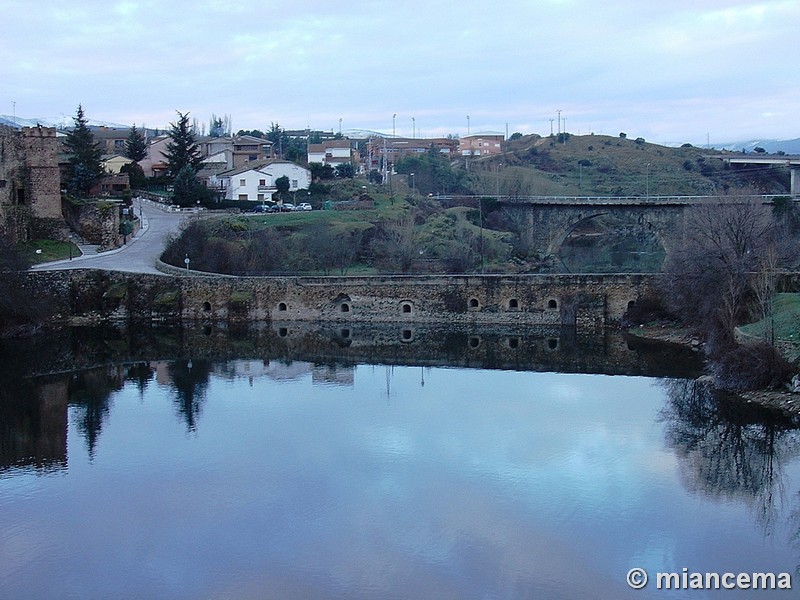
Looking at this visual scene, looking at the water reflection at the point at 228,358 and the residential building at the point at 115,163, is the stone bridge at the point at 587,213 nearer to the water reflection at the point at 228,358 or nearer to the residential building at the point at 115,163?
the water reflection at the point at 228,358

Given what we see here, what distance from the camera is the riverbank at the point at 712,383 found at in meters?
26.6

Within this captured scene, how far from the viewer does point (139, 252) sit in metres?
48.6

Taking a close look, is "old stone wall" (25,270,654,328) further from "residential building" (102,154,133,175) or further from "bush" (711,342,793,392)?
"residential building" (102,154,133,175)

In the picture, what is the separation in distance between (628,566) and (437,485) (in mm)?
5304

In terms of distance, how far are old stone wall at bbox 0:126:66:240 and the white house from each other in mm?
17962

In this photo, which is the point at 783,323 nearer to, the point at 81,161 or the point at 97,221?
the point at 97,221

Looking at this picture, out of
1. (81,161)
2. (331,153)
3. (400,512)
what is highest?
(331,153)

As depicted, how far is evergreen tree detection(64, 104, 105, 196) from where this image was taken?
178 ft

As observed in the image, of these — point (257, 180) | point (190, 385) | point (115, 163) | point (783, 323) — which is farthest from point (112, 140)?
point (783, 323)

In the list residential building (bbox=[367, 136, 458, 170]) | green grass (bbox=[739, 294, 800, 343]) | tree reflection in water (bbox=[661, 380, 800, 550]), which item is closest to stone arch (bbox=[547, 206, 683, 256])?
green grass (bbox=[739, 294, 800, 343])

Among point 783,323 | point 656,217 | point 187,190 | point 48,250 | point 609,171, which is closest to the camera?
point 783,323

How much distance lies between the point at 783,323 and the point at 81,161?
39166 millimetres

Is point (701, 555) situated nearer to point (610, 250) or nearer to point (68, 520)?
point (68, 520)

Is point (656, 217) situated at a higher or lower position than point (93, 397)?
higher
